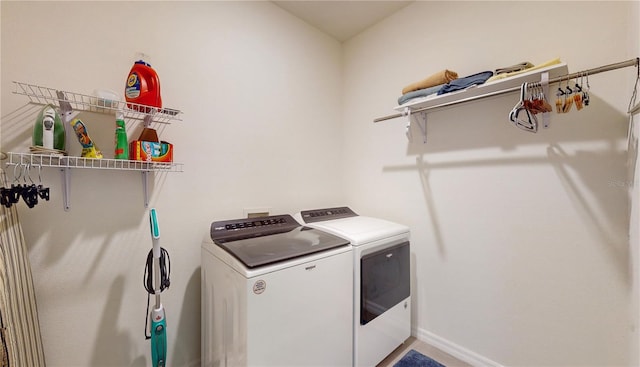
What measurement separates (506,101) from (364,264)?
4.45ft

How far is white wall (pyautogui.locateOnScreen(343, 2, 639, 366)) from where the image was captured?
124 centimetres

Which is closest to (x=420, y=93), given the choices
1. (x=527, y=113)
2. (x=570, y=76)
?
(x=527, y=113)

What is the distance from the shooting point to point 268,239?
148 cm

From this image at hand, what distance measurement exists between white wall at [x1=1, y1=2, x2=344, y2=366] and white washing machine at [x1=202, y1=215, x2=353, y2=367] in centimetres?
27

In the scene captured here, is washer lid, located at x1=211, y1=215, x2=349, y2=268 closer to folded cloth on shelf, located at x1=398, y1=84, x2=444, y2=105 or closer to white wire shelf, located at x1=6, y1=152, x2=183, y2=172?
white wire shelf, located at x1=6, y1=152, x2=183, y2=172

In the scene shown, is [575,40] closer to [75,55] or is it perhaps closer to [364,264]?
[364,264]

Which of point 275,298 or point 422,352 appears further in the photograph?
point 422,352

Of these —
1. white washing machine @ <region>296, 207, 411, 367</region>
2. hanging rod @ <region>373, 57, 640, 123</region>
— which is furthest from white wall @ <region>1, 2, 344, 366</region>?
hanging rod @ <region>373, 57, 640, 123</region>

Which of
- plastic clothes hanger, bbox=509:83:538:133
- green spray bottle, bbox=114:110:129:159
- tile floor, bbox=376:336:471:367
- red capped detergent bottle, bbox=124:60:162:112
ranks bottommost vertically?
tile floor, bbox=376:336:471:367

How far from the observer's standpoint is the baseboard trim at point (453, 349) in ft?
5.38

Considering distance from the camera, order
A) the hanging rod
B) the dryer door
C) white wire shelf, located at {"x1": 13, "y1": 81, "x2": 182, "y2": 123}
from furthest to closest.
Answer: the dryer door
white wire shelf, located at {"x1": 13, "y1": 81, "x2": 182, "y2": 123}
the hanging rod

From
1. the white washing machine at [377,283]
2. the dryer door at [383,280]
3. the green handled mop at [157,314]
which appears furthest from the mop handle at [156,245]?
the dryer door at [383,280]

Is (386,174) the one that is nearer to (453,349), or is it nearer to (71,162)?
(453,349)

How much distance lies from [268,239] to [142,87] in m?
1.04
